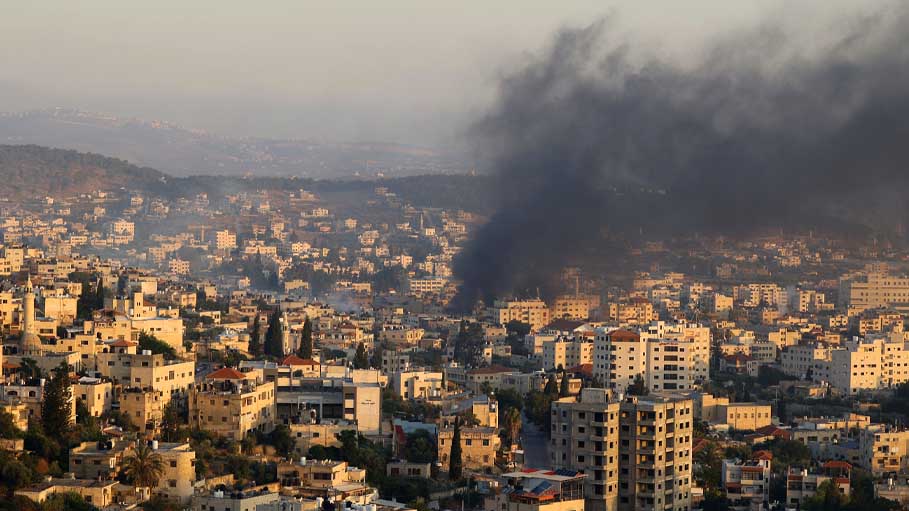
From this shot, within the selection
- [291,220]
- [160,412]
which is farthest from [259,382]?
[291,220]

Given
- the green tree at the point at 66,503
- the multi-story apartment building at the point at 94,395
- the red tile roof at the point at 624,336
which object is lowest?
the green tree at the point at 66,503

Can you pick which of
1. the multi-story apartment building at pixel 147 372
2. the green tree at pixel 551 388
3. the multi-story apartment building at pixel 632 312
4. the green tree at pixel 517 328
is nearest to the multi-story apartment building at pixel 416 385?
the green tree at pixel 551 388

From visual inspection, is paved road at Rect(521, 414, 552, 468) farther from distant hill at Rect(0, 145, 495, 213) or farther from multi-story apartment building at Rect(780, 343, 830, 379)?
distant hill at Rect(0, 145, 495, 213)

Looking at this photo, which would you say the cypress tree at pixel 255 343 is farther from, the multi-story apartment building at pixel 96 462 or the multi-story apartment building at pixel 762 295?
the multi-story apartment building at pixel 762 295

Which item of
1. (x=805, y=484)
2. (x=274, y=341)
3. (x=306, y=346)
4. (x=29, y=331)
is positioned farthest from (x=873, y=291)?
(x=29, y=331)

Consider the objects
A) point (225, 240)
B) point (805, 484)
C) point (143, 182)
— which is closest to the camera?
point (805, 484)

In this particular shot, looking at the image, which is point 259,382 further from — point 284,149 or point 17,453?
point 284,149

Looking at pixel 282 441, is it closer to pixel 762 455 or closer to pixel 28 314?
pixel 28 314
